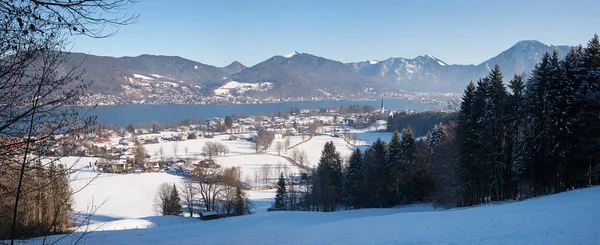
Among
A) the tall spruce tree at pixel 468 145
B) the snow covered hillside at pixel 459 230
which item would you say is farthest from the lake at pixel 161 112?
the tall spruce tree at pixel 468 145

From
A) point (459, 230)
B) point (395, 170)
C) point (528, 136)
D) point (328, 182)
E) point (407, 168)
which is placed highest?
point (528, 136)

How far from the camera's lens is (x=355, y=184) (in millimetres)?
22734

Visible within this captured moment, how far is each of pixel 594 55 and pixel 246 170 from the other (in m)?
32.1

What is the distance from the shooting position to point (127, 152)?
4422cm

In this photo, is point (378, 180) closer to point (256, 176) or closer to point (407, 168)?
point (407, 168)

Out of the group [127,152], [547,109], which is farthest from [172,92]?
[547,109]

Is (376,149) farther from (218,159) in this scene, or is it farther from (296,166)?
(218,159)

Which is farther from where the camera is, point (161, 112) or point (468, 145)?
point (161, 112)

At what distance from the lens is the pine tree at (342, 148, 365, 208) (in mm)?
22641

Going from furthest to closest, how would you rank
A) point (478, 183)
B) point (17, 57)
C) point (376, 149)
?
point (376, 149) < point (478, 183) < point (17, 57)

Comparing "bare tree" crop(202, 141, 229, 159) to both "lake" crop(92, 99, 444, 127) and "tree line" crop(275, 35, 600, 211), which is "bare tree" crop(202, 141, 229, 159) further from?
"tree line" crop(275, 35, 600, 211)

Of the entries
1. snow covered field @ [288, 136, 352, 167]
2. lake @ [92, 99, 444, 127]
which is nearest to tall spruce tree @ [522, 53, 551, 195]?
snow covered field @ [288, 136, 352, 167]

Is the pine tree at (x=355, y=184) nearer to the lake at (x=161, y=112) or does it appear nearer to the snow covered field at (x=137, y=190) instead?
the snow covered field at (x=137, y=190)

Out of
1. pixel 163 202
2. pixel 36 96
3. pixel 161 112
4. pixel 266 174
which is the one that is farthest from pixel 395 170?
pixel 161 112
